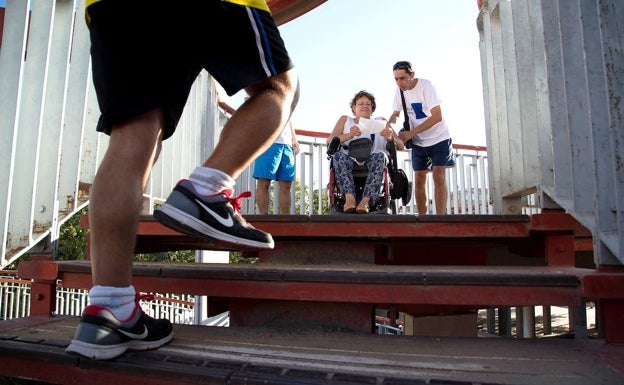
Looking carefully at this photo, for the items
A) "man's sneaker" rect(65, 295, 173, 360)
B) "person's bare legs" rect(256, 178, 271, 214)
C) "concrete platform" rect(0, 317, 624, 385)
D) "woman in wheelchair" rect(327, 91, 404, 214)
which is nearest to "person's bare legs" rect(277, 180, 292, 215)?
"person's bare legs" rect(256, 178, 271, 214)

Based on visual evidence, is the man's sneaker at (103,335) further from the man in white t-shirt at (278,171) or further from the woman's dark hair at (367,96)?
the woman's dark hair at (367,96)

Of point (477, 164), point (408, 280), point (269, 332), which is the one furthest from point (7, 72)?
point (477, 164)

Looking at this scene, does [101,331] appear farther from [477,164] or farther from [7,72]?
[477,164]

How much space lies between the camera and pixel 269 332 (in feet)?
5.47

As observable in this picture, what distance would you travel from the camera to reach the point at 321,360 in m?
1.29

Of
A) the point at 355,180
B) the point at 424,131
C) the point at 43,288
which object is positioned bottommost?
the point at 43,288

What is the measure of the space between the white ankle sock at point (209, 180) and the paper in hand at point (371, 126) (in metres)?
3.45

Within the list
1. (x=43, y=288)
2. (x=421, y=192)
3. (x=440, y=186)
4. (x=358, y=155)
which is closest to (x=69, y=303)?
(x=358, y=155)

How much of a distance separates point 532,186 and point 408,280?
57.2 inches

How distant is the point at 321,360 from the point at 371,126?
370 centimetres

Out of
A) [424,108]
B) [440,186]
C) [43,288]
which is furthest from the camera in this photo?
[424,108]

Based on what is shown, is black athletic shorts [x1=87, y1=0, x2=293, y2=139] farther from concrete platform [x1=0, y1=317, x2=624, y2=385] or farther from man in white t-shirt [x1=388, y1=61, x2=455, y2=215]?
man in white t-shirt [x1=388, y1=61, x2=455, y2=215]

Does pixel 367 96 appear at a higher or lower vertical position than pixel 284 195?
higher

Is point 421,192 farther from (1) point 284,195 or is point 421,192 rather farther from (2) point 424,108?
(1) point 284,195
